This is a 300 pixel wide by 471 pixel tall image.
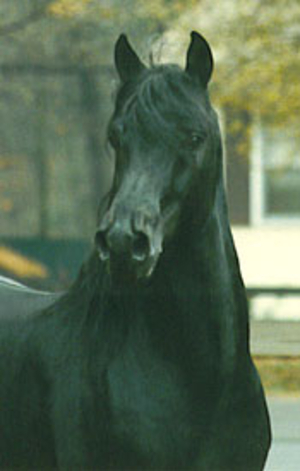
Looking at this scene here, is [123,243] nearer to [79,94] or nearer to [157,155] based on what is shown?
[157,155]

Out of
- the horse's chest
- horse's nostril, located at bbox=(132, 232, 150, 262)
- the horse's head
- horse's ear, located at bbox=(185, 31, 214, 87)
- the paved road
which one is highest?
horse's ear, located at bbox=(185, 31, 214, 87)

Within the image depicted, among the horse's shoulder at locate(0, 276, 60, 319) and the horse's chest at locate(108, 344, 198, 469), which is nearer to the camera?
the horse's chest at locate(108, 344, 198, 469)

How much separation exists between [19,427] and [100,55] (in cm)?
1032

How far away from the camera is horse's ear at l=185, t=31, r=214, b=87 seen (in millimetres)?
3365

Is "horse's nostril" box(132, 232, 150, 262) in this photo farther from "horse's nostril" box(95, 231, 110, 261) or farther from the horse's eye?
the horse's eye

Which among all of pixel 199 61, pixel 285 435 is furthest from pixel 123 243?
pixel 285 435

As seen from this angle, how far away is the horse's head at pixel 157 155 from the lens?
9.74 ft

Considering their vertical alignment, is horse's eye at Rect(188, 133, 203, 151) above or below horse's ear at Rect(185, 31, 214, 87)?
below

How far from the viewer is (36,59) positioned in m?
13.8

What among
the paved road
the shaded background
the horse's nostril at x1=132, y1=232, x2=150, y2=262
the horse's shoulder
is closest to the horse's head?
the horse's nostril at x1=132, y1=232, x2=150, y2=262

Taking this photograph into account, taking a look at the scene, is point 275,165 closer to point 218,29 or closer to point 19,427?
point 218,29

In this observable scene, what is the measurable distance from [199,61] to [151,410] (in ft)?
3.21

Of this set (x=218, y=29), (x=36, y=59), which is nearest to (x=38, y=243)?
(x=36, y=59)

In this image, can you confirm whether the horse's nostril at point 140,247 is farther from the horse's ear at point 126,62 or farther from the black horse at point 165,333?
the horse's ear at point 126,62
